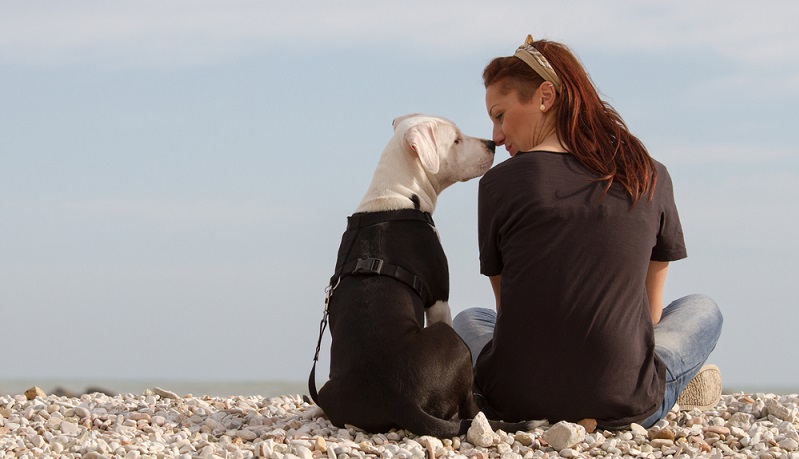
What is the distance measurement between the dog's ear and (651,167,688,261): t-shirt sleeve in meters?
1.23

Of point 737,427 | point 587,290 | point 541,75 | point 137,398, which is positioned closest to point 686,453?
point 737,427

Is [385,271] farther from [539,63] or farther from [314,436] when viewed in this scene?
[539,63]

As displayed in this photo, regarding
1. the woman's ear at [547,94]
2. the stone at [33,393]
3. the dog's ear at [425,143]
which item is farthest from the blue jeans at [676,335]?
the stone at [33,393]

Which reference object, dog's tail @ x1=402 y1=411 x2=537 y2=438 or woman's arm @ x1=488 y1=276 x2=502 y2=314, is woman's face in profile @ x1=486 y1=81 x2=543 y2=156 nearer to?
woman's arm @ x1=488 y1=276 x2=502 y2=314

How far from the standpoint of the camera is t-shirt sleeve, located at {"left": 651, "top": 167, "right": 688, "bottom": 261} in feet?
14.5

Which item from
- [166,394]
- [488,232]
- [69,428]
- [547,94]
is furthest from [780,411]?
[69,428]

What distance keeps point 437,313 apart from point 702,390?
1890 mm

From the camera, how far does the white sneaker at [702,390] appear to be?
5.31 m

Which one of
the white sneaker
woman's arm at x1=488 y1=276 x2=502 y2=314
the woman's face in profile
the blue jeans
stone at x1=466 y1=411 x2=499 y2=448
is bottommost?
stone at x1=466 y1=411 x2=499 y2=448

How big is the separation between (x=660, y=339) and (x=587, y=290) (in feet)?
3.41

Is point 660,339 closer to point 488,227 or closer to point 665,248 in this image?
point 665,248

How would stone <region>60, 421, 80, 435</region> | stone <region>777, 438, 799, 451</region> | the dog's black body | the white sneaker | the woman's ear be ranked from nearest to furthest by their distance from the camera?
the dog's black body
stone <region>777, 438, 799, 451</region>
the woman's ear
stone <region>60, 421, 80, 435</region>
the white sneaker

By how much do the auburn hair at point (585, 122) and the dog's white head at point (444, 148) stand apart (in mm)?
376

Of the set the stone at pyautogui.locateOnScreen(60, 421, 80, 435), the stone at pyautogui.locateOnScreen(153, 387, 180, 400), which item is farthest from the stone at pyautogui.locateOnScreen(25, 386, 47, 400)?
the stone at pyautogui.locateOnScreen(60, 421, 80, 435)
